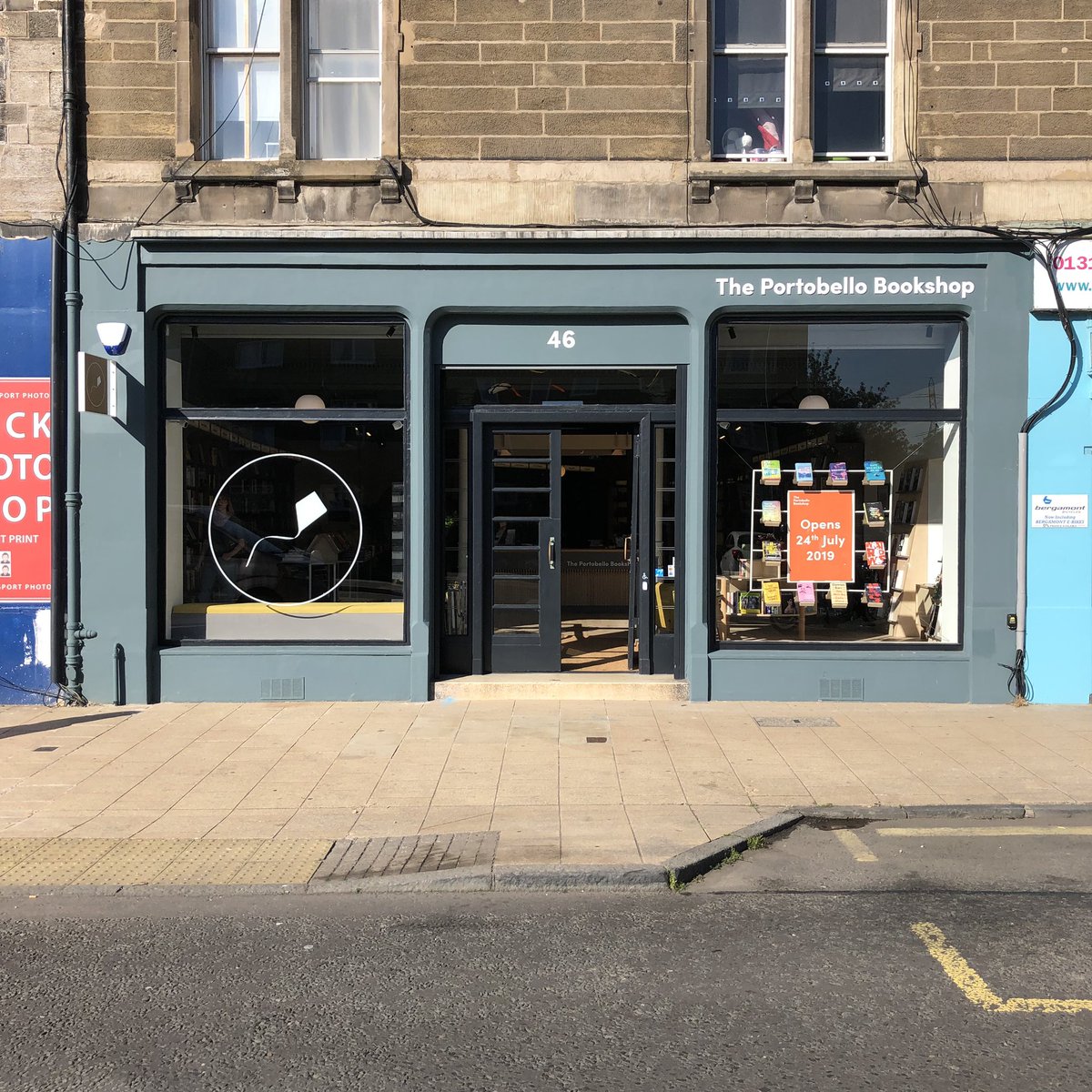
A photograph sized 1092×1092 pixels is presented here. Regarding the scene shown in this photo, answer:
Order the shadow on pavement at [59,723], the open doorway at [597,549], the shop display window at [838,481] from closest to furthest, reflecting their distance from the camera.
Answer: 1. the shadow on pavement at [59,723]
2. the shop display window at [838,481]
3. the open doorway at [597,549]

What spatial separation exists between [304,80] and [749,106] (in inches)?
172

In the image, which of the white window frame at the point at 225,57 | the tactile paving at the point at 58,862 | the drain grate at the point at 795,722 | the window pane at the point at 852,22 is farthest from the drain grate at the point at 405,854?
the window pane at the point at 852,22

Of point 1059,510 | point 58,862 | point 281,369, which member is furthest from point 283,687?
point 1059,510

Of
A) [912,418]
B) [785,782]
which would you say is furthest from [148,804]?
[912,418]

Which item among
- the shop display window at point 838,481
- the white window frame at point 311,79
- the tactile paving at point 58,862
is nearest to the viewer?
the tactile paving at point 58,862

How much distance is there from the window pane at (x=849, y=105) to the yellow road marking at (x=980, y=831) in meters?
6.58

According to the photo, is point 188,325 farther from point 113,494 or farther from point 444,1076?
point 444,1076

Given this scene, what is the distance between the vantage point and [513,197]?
31.3 feet

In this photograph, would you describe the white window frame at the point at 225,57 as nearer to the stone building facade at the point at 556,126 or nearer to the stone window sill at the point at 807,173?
Answer: the stone building facade at the point at 556,126

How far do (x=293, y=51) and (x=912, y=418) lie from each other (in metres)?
7.00

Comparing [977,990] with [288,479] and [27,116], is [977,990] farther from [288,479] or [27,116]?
[27,116]

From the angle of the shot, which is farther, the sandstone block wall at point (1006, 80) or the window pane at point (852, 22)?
the window pane at point (852, 22)

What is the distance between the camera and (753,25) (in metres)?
9.72

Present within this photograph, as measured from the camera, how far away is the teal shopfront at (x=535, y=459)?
31.4 ft
